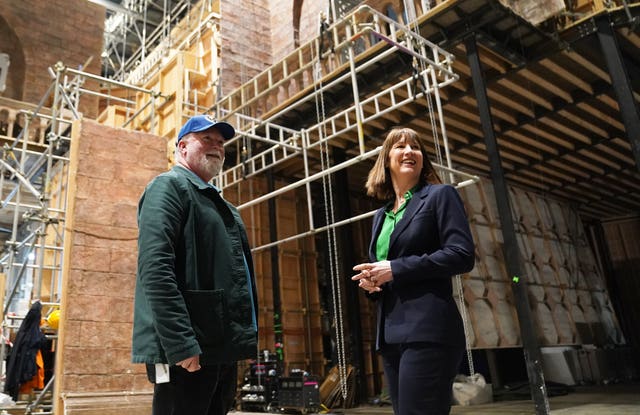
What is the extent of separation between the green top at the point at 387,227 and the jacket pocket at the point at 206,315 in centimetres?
69

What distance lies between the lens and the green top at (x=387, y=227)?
2100mm

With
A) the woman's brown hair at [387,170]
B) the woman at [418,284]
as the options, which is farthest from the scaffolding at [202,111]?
the woman at [418,284]

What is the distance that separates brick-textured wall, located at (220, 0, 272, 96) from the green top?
35.2 feet

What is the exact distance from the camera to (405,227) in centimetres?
199

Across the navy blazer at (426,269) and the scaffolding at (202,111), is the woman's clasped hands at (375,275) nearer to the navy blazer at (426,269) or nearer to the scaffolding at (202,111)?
the navy blazer at (426,269)

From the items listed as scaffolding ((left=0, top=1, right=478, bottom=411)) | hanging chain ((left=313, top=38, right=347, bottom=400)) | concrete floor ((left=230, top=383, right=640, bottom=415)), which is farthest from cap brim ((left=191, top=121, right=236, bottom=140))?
concrete floor ((left=230, top=383, right=640, bottom=415))

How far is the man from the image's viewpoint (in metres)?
1.89

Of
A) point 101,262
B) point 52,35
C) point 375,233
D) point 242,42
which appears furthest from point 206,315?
point 52,35

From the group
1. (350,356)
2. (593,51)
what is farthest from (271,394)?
(593,51)

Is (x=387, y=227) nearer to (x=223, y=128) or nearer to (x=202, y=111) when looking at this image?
(x=223, y=128)

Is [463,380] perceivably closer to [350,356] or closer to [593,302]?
[350,356]

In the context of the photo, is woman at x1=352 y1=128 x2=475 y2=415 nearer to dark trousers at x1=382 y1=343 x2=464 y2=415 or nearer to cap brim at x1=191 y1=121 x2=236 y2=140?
dark trousers at x1=382 y1=343 x2=464 y2=415

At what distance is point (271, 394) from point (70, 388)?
5471 millimetres

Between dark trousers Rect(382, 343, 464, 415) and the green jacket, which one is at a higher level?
the green jacket
